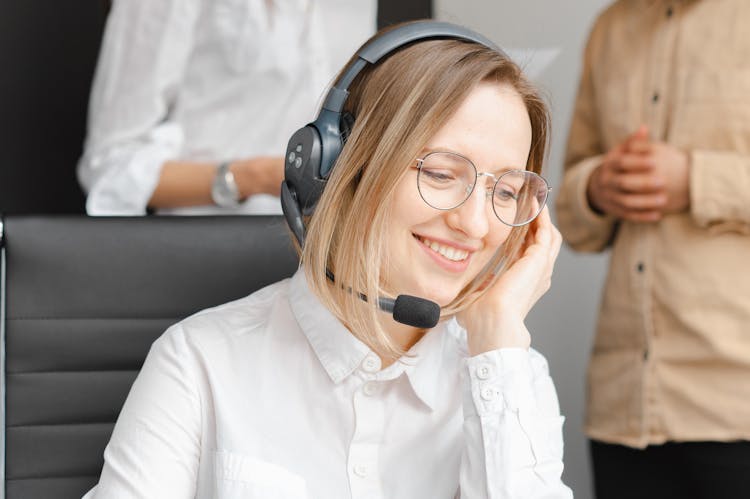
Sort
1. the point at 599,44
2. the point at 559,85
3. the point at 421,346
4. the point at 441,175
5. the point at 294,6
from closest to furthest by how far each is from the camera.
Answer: the point at 441,175
the point at 421,346
the point at 294,6
the point at 599,44
the point at 559,85

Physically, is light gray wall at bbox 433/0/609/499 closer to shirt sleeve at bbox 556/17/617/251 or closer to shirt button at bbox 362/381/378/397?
shirt sleeve at bbox 556/17/617/251

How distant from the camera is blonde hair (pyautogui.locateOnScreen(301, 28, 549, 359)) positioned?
1066 millimetres

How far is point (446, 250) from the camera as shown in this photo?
112cm

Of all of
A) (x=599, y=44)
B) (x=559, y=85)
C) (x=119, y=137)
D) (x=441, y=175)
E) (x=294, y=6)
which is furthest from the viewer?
(x=559, y=85)

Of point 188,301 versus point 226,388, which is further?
point 188,301

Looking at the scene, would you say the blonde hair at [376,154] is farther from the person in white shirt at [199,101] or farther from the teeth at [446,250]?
the person in white shirt at [199,101]

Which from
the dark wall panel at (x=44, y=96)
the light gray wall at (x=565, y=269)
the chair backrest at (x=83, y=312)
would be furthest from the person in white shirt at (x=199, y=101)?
the light gray wall at (x=565, y=269)

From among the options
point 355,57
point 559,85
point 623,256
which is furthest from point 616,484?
point 559,85

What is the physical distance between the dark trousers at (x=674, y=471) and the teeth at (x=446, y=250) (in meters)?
0.71

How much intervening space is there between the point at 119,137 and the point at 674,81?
926mm

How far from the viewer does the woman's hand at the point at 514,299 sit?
1.14 metres

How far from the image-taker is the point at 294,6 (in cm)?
165

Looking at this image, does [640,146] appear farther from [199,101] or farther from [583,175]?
[199,101]

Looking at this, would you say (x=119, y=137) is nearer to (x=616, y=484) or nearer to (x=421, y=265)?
(x=421, y=265)
